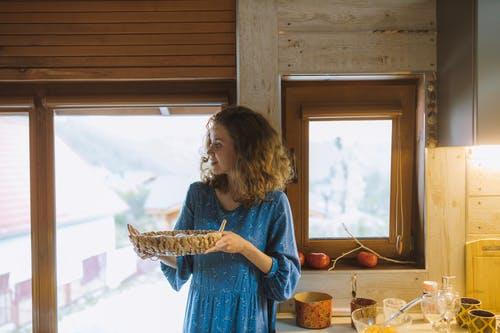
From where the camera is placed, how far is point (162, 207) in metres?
2.11

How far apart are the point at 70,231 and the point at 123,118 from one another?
590mm

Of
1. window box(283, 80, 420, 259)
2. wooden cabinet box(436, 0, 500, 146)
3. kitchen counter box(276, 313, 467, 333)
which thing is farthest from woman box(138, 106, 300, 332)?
wooden cabinet box(436, 0, 500, 146)

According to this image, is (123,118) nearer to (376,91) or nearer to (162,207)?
(162,207)

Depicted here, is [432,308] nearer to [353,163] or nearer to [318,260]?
[318,260]

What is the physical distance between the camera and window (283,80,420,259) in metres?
1.94

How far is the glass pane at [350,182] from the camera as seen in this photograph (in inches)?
77.7

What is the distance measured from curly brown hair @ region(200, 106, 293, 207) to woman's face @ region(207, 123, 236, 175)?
0.01 metres

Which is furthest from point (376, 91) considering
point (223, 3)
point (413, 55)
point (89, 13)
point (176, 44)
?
point (89, 13)

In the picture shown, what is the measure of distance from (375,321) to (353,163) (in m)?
0.71

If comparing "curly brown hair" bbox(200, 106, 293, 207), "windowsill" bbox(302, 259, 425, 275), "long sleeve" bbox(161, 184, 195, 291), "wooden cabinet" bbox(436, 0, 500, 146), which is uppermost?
"wooden cabinet" bbox(436, 0, 500, 146)

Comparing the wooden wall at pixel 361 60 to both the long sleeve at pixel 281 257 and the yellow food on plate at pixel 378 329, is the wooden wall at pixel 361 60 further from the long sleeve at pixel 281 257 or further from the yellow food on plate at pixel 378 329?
the yellow food on plate at pixel 378 329

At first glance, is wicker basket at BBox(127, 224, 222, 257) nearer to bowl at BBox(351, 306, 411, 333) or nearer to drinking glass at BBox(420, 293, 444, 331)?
bowl at BBox(351, 306, 411, 333)

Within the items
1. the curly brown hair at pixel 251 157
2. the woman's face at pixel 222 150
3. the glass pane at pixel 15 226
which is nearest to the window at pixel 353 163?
the curly brown hair at pixel 251 157

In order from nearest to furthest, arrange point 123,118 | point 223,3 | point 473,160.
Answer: point 473,160 → point 223,3 → point 123,118
